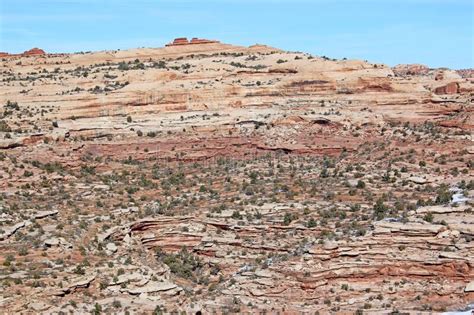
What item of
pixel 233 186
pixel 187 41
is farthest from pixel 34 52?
pixel 233 186

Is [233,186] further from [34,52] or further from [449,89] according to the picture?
[34,52]

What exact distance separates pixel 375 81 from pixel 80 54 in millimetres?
23922

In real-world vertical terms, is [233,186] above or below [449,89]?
below

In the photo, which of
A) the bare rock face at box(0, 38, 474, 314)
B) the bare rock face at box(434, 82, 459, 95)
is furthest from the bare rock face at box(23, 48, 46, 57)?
the bare rock face at box(434, 82, 459, 95)

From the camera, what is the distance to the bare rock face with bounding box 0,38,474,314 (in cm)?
2850

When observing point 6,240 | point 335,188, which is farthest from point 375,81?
point 6,240

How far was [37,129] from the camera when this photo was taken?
4300 centimetres

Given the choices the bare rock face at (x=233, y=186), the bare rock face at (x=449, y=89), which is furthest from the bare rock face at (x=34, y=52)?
the bare rock face at (x=449, y=89)

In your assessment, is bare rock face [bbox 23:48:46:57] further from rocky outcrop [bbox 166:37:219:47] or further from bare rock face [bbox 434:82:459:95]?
bare rock face [bbox 434:82:459:95]

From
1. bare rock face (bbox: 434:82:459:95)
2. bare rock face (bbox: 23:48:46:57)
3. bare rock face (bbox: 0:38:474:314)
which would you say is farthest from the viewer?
bare rock face (bbox: 23:48:46:57)

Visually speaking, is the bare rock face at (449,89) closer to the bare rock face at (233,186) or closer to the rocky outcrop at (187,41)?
the bare rock face at (233,186)

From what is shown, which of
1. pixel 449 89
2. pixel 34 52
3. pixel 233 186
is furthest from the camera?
pixel 34 52

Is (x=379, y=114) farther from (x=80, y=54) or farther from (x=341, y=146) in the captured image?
(x=80, y=54)

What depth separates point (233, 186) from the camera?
3800 centimetres
